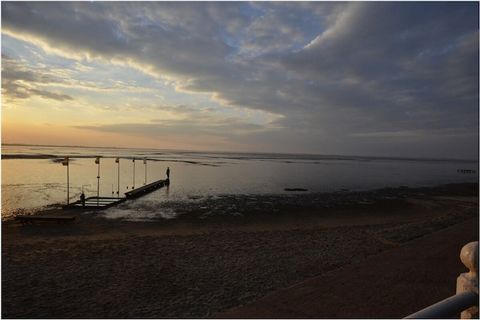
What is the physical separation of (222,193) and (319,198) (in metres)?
9.73

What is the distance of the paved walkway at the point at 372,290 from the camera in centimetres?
757

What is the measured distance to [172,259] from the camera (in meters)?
12.2

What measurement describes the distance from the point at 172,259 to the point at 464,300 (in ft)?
36.5

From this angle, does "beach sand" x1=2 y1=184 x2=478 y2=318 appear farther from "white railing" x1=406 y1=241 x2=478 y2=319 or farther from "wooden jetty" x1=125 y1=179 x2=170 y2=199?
"wooden jetty" x1=125 y1=179 x2=170 y2=199

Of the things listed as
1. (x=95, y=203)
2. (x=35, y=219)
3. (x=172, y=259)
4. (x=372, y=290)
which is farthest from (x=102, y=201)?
(x=372, y=290)

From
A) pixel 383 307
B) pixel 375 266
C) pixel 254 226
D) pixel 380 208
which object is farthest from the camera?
pixel 380 208

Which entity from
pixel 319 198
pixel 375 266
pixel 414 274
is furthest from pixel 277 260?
pixel 319 198

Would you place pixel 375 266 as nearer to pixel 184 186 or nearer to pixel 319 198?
pixel 319 198

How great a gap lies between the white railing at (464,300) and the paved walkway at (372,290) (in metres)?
5.52

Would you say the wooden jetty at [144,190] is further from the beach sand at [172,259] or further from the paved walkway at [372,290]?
the paved walkway at [372,290]

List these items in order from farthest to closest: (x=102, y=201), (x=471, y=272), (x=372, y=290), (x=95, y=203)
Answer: (x=102, y=201), (x=95, y=203), (x=372, y=290), (x=471, y=272)

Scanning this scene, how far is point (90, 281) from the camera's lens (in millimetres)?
10016

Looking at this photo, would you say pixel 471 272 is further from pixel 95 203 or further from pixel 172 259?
pixel 95 203

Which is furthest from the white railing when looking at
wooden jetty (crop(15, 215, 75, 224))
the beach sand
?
wooden jetty (crop(15, 215, 75, 224))
